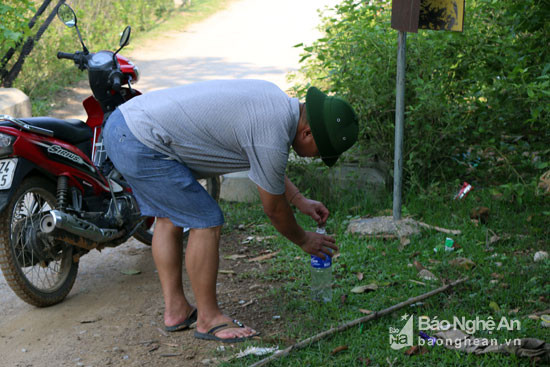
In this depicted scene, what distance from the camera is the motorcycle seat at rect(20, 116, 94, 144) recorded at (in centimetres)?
416

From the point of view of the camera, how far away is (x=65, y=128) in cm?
437

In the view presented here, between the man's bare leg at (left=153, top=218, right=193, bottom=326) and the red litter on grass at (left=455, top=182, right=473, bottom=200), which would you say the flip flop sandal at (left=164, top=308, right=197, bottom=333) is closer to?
the man's bare leg at (left=153, top=218, right=193, bottom=326)

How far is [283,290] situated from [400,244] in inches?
42.4

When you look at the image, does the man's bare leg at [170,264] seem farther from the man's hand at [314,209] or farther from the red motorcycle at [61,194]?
the man's hand at [314,209]

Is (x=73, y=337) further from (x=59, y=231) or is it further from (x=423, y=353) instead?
(x=423, y=353)

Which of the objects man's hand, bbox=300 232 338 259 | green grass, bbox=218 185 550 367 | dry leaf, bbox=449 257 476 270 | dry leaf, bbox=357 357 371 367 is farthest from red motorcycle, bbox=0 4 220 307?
dry leaf, bbox=449 257 476 270

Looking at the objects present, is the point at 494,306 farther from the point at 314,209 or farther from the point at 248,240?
the point at 248,240

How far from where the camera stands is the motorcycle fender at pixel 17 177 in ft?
12.6

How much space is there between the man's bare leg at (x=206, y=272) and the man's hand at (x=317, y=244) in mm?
499

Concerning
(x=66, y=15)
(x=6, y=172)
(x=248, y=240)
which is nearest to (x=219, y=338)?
(x=6, y=172)

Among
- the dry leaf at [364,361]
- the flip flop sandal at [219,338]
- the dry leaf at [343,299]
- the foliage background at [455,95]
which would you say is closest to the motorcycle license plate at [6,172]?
the flip flop sandal at [219,338]

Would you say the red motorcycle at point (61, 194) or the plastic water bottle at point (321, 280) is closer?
the red motorcycle at point (61, 194)

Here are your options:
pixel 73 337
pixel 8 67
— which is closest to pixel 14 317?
pixel 73 337

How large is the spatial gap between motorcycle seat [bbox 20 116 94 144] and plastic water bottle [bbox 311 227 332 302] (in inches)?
72.8
